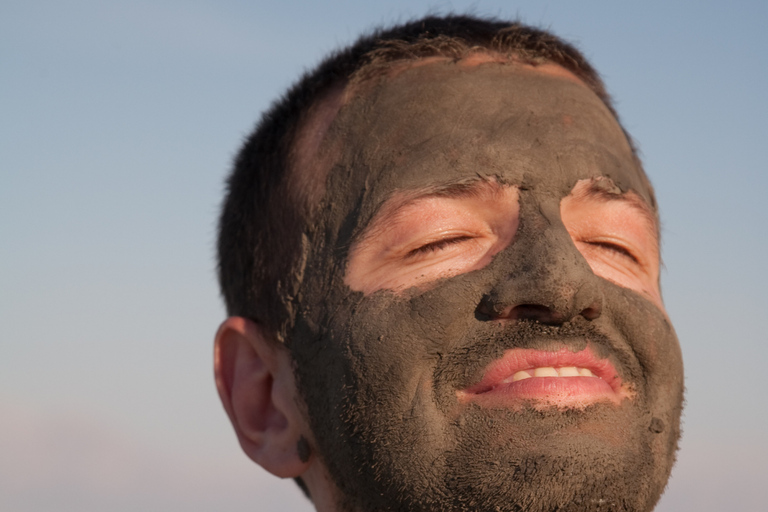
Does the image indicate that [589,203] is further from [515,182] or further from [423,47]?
[423,47]

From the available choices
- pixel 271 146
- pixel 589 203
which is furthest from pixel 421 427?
pixel 271 146

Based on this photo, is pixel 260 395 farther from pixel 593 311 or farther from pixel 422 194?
pixel 593 311

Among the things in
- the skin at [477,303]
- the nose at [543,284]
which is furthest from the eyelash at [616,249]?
the nose at [543,284]

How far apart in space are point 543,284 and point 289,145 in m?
1.35

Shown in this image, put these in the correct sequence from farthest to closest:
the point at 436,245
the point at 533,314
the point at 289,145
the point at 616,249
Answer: the point at 289,145 < the point at 616,249 < the point at 436,245 < the point at 533,314

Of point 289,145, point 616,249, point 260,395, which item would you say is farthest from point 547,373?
point 289,145

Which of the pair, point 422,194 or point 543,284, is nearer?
point 543,284

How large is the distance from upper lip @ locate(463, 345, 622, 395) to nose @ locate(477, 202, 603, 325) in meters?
0.11

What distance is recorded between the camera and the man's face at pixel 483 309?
2.73 meters

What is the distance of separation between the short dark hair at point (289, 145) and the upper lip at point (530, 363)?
823 millimetres

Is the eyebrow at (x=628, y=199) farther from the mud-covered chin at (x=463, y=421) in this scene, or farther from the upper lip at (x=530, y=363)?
the upper lip at (x=530, y=363)

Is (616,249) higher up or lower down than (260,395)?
higher up

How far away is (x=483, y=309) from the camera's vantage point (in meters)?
2.90

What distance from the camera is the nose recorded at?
2.84 m
